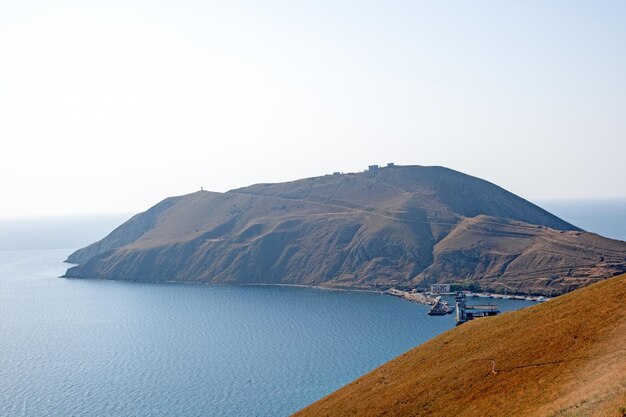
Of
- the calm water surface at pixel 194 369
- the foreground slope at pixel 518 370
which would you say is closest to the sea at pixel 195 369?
the calm water surface at pixel 194 369

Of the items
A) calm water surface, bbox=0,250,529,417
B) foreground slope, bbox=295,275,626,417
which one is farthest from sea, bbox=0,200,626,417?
foreground slope, bbox=295,275,626,417

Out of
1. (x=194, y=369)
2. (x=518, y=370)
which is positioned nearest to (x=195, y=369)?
(x=194, y=369)

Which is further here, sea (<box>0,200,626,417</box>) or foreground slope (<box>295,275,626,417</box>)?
sea (<box>0,200,626,417</box>)

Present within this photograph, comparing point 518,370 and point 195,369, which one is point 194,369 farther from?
point 518,370

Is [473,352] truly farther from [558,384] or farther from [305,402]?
[305,402]

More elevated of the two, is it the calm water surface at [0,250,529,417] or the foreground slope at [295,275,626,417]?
the foreground slope at [295,275,626,417]

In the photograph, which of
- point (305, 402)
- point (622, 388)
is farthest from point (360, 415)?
point (305, 402)

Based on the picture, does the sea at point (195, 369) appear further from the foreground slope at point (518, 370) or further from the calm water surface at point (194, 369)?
the foreground slope at point (518, 370)

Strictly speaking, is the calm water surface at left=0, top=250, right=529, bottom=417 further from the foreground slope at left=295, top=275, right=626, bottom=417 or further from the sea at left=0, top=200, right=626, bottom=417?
the foreground slope at left=295, top=275, right=626, bottom=417
